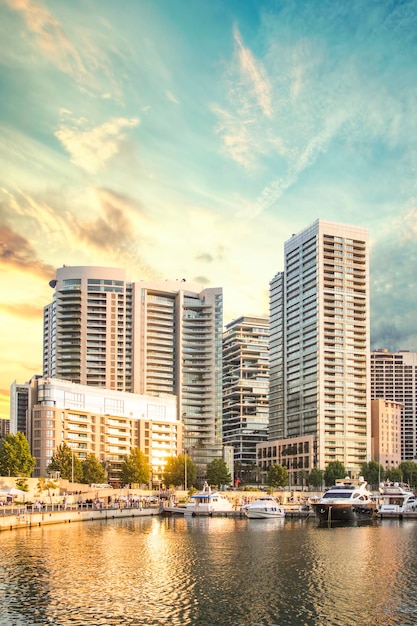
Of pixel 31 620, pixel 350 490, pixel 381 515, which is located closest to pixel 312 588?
pixel 31 620

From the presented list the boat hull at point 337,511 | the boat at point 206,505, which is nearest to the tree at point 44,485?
the boat at point 206,505

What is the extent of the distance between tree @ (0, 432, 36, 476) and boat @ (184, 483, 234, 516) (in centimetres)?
3887

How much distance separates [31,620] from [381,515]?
376ft

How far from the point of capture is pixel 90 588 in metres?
60.8

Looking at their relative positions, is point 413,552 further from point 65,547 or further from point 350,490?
point 350,490

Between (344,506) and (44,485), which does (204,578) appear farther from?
(44,485)

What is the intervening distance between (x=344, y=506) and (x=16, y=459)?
253 feet

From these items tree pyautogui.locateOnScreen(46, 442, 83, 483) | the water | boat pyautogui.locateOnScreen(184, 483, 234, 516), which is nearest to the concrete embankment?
the water

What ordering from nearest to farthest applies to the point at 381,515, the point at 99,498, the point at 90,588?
the point at 90,588
the point at 381,515
the point at 99,498

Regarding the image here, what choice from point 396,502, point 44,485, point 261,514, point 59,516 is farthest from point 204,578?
point 396,502

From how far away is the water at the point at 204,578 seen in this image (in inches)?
2052

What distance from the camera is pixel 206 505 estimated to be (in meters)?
158

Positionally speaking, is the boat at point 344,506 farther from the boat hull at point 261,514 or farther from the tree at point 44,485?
the tree at point 44,485

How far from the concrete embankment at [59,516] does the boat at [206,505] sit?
28.5 ft
